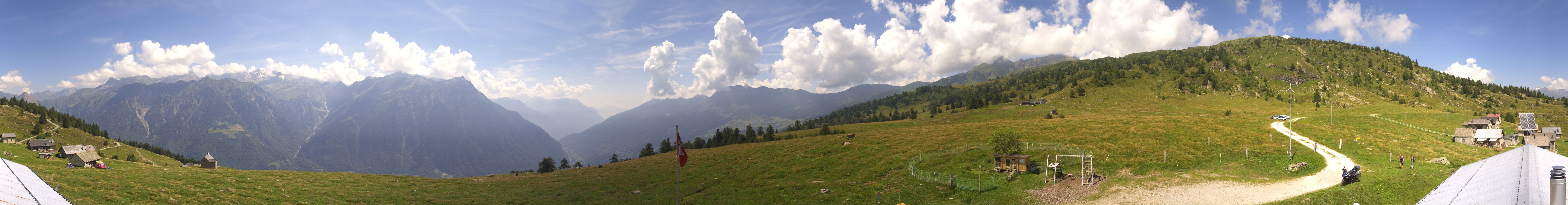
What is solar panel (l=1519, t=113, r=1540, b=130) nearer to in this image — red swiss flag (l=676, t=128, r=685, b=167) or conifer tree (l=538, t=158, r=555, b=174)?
red swiss flag (l=676, t=128, r=685, b=167)

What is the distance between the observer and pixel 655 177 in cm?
5850

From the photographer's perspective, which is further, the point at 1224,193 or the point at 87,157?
the point at 87,157

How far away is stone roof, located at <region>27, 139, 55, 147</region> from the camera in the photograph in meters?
108

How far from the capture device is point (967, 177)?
43969 mm

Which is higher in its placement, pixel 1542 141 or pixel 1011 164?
pixel 1542 141

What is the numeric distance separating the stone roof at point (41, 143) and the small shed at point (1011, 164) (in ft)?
607

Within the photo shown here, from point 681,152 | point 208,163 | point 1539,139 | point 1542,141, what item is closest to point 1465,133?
point 1542,141

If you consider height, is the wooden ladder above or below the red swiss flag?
below

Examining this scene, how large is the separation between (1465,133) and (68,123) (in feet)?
1105

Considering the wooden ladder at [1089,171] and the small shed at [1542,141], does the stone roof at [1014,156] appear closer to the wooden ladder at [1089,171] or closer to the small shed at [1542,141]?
the wooden ladder at [1089,171]

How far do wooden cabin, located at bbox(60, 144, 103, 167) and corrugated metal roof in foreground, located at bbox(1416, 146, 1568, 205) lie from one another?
119 metres

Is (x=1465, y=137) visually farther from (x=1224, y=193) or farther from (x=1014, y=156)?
(x=1014, y=156)

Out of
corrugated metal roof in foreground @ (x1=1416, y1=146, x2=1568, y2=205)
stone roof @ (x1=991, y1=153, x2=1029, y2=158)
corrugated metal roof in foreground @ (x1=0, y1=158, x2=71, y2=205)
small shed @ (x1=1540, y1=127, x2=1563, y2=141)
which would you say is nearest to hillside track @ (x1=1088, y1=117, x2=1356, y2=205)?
stone roof @ (x1=991, y1=153, x2=1029, y2=158)

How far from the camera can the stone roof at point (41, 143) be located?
108 metres
